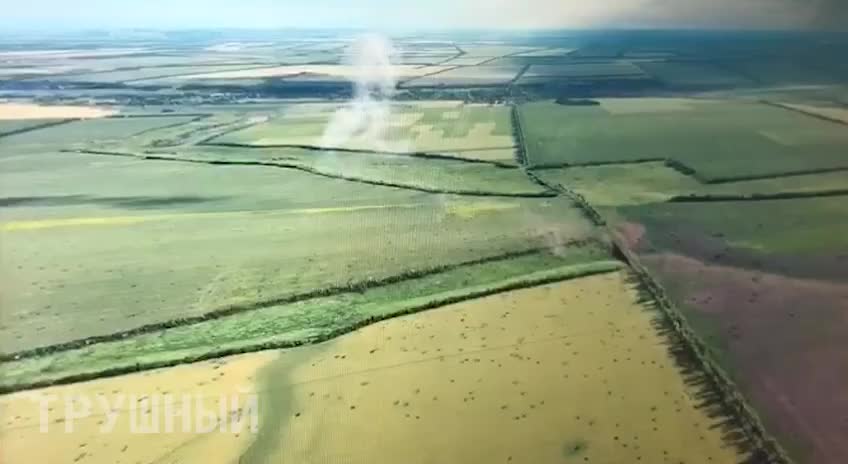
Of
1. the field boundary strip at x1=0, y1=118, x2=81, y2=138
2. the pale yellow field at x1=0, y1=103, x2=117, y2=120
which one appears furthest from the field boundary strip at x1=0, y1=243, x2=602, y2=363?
the pale yellow field at x1=0, y1=103, x2=117, y2=120

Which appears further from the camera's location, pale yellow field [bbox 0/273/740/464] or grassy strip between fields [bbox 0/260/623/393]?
grassy strip between fields [bbox 0/260/623/393]

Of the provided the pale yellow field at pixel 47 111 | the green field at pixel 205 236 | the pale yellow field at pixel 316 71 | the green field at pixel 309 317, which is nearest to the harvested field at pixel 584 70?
the pale yellow field at pixel 316 71

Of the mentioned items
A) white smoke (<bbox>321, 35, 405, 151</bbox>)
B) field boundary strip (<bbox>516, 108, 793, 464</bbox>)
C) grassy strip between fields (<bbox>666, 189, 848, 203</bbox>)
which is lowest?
grassy strip between fields (<bbox>666, 189, 848, 203</bbox>)

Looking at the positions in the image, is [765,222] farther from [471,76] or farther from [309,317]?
[471,76]

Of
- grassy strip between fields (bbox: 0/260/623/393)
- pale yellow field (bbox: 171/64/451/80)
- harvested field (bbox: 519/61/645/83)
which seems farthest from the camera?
harvested field (bbox: 519/61/645/83)

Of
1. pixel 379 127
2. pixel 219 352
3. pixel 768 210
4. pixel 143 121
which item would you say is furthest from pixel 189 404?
pixel 143 121

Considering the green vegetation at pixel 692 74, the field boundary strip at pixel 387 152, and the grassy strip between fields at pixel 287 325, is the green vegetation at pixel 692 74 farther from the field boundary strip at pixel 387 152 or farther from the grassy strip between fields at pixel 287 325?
the grassy strip between fields at pixel 287 325

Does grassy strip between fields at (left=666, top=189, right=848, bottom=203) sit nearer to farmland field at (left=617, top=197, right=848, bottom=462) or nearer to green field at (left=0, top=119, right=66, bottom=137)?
farmland field at (left=617, top=197, right=848, bottom=462)
